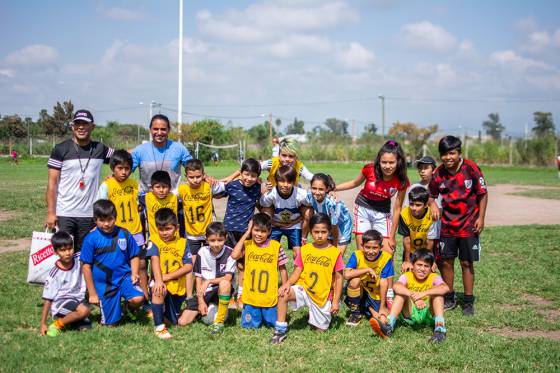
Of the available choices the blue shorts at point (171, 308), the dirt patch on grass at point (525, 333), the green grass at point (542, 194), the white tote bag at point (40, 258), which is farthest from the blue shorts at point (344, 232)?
the green grass at point (542, 194)

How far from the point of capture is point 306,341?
5176 mm

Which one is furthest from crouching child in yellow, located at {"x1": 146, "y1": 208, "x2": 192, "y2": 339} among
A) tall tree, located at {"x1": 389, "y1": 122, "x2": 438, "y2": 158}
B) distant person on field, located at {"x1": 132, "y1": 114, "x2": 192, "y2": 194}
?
tall tree, located at {"x1": 389, "y1": 122, "x2": 438, "y2": 158}

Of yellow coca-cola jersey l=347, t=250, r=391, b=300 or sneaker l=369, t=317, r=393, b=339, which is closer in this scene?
→ sneaker l=369, t=317, r=393, b=339

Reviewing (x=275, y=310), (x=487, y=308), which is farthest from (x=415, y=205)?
(x=275, y=310)

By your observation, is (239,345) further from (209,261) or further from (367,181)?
(367,181)

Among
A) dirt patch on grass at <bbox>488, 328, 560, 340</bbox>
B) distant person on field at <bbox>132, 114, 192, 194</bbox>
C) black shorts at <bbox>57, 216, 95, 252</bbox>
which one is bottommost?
dirt patch on grass at <bbox>488, 328, 560, 340</bbox>

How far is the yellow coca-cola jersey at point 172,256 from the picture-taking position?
577cm

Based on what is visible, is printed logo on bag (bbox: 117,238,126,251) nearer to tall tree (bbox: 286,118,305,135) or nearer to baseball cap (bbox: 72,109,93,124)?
baseball cap (bbox: 72,109,93,124)

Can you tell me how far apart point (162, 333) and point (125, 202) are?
1.69 metres

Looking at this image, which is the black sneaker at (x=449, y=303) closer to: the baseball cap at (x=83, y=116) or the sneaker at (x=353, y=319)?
the sneaker at (x=353, y=319)

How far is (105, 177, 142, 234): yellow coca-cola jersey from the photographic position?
6.06 metres

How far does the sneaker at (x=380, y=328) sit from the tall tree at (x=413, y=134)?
1855 inches

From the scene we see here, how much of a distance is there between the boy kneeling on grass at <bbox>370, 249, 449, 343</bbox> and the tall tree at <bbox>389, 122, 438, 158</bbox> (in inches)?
1833

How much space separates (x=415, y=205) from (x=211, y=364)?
3.22m
